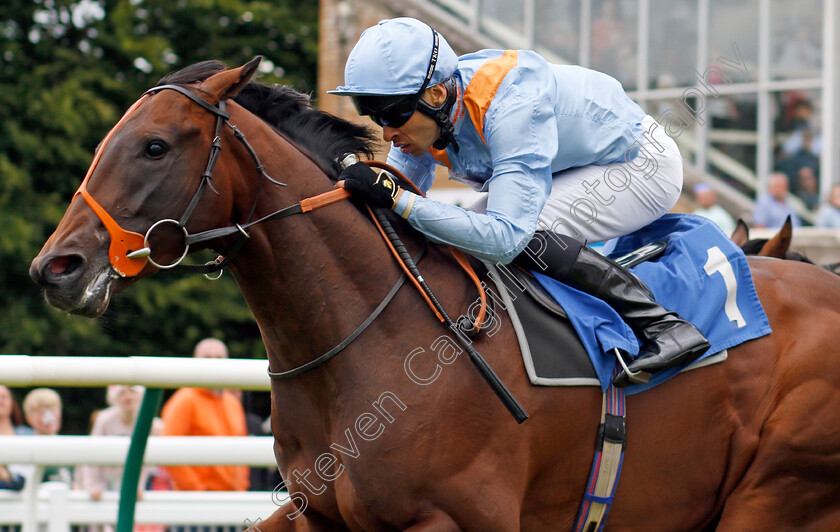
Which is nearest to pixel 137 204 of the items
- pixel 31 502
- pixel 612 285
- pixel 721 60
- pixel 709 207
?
pixel 612 285

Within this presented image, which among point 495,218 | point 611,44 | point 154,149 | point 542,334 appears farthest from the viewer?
point 611,44

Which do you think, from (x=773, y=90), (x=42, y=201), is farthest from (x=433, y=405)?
(x=42, y=201)

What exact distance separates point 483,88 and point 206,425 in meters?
3.43

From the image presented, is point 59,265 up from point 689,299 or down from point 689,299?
up

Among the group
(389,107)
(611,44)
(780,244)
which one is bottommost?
(611,44)

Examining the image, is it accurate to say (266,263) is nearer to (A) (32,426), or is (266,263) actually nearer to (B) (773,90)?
(A) (32,426)

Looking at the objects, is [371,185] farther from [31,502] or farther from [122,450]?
[31,502]

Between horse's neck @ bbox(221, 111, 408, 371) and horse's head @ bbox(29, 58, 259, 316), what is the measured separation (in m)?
0.16

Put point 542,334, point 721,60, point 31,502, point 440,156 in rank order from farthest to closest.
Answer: point 721,60
point 31,502
point 440,156
point 542,334

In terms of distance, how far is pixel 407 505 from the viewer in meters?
3.09

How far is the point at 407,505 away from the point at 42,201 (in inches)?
439

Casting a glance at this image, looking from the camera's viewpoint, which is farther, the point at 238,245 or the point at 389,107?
the point at 389,107

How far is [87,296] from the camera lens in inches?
113

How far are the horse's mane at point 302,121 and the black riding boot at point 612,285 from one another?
680mm
